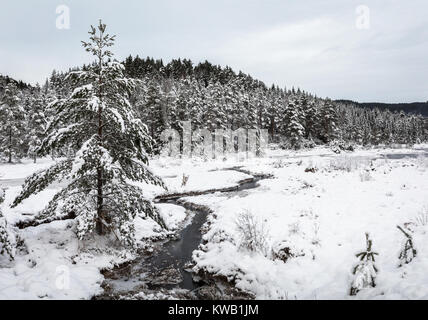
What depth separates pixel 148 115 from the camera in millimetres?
43750

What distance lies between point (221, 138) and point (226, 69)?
267 feet

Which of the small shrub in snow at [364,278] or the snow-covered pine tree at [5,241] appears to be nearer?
the small shrub in snow at [364,278]

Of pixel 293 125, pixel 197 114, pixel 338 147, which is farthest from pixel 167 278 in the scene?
pixel 338 147

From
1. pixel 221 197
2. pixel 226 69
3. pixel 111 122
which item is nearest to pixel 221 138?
pixel 221 197

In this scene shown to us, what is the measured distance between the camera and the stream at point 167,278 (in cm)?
674

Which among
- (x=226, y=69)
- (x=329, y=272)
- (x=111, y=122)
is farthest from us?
(x=226, y=69)

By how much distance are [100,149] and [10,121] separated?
37.5 metres

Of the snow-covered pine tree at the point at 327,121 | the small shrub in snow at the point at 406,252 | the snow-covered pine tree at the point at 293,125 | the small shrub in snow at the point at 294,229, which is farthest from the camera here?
the snow-covered pine tree at the point at 327,121

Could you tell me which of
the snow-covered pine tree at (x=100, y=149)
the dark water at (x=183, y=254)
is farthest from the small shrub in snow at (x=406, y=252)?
the snow-covered pine tree at (x=100, y=149)

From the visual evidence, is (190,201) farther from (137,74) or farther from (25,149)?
(137,74)

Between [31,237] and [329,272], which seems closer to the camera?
[329,272]

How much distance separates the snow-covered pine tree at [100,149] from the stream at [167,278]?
105 centimetres

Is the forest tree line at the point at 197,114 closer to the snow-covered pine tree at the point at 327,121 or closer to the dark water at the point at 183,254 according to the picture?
the snow-covered pine tree at the point at 327,121

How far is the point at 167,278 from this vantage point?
7863 millimetres
